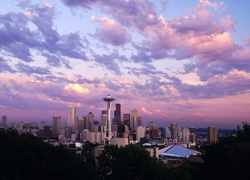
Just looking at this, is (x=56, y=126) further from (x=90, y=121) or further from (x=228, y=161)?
(x=228, y=161)

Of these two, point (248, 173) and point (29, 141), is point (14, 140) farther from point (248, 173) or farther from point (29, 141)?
point (248, 173)

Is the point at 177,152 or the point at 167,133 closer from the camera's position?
the point at 177,152

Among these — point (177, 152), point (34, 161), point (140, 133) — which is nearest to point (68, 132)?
point (140, 133)

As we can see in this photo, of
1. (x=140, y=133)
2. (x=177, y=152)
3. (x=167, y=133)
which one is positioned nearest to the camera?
(x=177, y=152)

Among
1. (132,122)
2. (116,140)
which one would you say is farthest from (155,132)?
(116,140)

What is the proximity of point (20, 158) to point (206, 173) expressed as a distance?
9.05 metres

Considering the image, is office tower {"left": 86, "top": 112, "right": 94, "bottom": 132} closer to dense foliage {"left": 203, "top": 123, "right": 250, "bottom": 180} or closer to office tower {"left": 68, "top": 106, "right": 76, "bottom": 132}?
office tower {"left": 68, "top": 106, "right": 76, "bottom": 132}

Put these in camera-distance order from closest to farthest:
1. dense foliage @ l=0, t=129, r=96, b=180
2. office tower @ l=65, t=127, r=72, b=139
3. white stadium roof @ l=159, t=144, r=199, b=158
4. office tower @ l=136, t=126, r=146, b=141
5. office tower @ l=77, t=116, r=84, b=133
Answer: dense foliage @ l=0, t=129, r=96, b=180
white stadium roof @ l=159, t=144, r=199, b=158
office tower @ l=136, t=126, r=146, b=141
office tower @ l=65, t=127, r=72, b=139
office tower @ l=77, t=116, r=84, b=133

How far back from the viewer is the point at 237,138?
2023cm

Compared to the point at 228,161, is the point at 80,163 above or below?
below

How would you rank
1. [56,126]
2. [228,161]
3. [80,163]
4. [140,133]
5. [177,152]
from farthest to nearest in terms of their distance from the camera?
[56,126], [140,133], [177,152], [80,163], [228,161]

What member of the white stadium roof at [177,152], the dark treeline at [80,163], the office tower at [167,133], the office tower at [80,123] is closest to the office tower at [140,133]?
the office tower at [167,133]

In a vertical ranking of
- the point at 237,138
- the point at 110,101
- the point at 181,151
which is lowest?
the point at 181,151

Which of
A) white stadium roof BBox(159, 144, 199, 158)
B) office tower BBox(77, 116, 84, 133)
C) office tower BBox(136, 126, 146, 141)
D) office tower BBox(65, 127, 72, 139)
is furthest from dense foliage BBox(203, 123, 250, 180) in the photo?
office tower BBox(77, 116, 84, 133)
